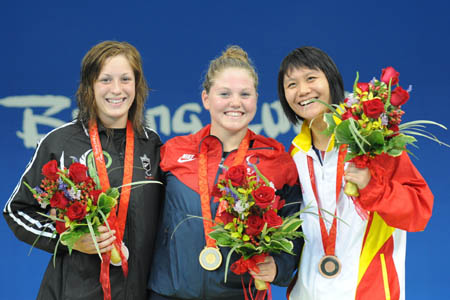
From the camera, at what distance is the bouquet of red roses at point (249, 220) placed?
214cm

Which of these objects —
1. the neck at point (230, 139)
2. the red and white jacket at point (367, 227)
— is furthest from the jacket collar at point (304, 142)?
the neck at point (230, 139)

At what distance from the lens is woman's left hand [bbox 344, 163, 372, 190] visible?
2.17 m

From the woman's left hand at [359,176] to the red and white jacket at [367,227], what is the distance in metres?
0.02

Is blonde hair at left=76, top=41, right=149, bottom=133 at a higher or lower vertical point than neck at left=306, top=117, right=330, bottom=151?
higher

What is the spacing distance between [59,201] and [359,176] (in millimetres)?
1152

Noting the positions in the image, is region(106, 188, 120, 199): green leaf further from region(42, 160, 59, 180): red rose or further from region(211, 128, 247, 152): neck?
region(211, 128, 247, 152): neck

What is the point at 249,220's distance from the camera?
84.7 inches

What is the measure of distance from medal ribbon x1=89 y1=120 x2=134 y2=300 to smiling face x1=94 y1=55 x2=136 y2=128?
0.09 m

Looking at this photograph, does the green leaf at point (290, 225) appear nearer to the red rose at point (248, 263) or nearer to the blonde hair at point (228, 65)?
the red rose at point (248, 263)

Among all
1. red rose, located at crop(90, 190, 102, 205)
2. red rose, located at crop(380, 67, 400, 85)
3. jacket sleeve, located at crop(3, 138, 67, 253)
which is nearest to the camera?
red rose, located at crop(380, 67, 400, 85)

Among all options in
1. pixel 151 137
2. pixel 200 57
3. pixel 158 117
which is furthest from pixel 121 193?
pixel 200 57

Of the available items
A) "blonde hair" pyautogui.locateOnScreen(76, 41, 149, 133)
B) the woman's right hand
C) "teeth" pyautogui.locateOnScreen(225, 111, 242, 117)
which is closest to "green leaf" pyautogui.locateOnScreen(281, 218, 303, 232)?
"teeth" pyautogui.locateOnScreen(225, 111, 242, 117)

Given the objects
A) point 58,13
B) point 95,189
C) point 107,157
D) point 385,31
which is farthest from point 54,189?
point 385,31

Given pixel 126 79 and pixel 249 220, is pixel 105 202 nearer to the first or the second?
pixel 249 220
